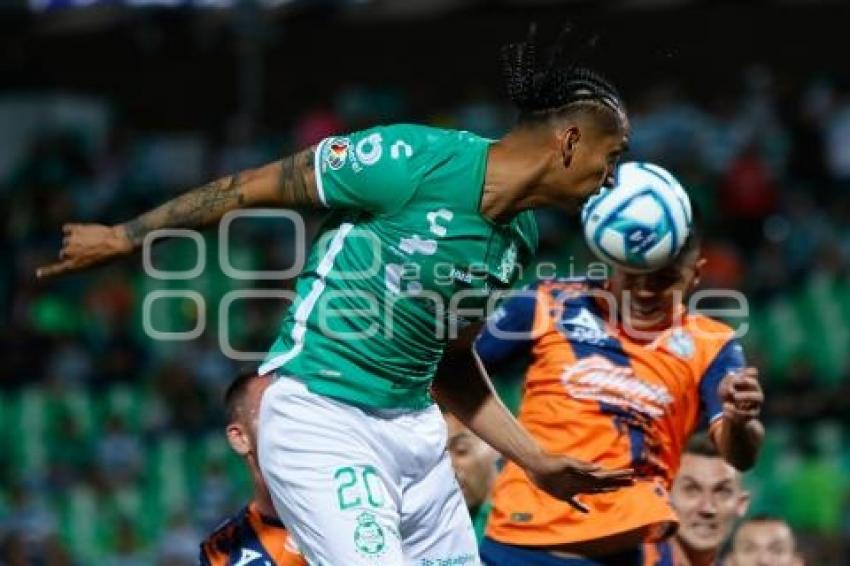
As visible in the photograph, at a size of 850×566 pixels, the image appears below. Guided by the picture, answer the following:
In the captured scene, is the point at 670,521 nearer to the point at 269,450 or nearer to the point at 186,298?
the point at 269,450

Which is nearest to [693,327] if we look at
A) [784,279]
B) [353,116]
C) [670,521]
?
[670,521]

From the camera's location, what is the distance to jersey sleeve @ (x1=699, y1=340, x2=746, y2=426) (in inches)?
284

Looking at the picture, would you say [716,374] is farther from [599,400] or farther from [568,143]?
[568,143]

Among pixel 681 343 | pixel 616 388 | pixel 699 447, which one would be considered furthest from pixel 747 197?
→ pixel 616 388

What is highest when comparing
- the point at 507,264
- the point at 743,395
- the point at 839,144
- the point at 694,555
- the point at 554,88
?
the point at 839,144

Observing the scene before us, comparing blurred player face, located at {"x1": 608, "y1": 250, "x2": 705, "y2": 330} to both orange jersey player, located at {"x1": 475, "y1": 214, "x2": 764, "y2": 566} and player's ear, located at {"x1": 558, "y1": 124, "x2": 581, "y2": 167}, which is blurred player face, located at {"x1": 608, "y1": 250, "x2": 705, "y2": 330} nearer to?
orange jersey player, located at {"x1": 475, "y1": 214, "x2": 764, "y2": 566}

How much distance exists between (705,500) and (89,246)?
360cm

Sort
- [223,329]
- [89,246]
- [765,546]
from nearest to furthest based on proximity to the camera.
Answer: [89,246] → [765,546] → [223,329]

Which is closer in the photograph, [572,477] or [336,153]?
[336,153]

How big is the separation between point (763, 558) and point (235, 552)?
8.52 ft

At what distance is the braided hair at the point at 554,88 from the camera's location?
5.79 meters

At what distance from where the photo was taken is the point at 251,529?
688 centimetres

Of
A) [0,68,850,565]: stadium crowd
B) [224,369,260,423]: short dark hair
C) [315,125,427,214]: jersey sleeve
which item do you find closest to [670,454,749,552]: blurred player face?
[224,369,260,423]: short dark hair

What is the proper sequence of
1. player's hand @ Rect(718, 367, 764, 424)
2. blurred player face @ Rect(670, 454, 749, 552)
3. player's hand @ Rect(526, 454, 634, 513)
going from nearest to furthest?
player's hand @ Rect(526, 454, 634, 513), player's hand @ Rect(718, 367, 764, 424), blurred player face @ Rect(670, 454, 749, 552)
